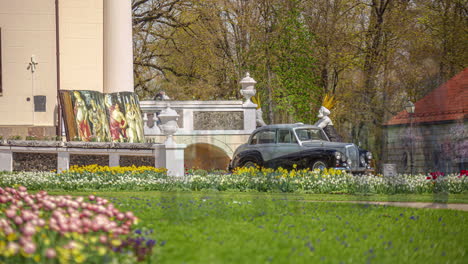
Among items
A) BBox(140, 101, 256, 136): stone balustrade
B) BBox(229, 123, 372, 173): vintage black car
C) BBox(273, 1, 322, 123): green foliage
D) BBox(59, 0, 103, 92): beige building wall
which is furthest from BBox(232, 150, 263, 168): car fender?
BBox(273, 1, 322, 123): green foliage

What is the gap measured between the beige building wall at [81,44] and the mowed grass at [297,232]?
14250 millimetres

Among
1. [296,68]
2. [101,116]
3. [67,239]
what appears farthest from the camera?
[296,68]

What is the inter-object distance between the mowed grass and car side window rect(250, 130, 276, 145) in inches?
364

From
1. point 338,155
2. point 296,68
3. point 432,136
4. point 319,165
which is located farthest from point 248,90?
point 432,136

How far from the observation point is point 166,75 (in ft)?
130

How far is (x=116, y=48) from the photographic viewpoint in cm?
2531

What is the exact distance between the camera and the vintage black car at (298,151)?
779 inches

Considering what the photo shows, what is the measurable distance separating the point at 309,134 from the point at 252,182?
485cm

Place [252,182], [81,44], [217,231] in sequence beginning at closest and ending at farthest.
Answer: [217,231] < [252,182] < [81,44]

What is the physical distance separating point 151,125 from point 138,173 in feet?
28.0

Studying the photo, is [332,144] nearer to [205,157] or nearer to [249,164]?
[249,164]

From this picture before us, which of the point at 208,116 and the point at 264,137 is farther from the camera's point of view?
the point at 208,116

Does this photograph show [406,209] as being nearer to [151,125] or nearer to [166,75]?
[151,125]

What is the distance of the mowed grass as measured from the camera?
7059mm
